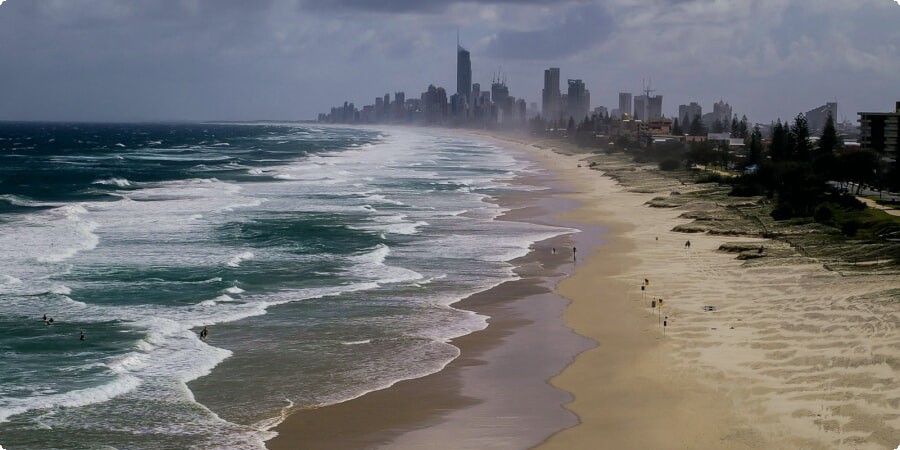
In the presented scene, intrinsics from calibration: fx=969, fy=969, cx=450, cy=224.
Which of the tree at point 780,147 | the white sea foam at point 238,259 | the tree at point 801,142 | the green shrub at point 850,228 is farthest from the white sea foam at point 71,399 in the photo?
the tree at point 780,147

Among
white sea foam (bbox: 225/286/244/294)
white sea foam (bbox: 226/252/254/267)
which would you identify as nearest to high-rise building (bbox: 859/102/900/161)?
white sea foam (bbox: 226/252/254/267)

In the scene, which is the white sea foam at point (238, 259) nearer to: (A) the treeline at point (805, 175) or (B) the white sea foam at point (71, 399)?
(B) the white sea foam at point (71, 399)

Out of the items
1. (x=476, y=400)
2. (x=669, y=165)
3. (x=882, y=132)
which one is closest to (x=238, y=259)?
(x=476, y=400)

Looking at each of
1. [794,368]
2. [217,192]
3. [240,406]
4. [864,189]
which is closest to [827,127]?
[864,189]

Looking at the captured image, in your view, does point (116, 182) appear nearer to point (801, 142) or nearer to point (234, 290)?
point (234, 290)

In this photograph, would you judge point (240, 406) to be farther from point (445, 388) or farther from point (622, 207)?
point (622, 207)
